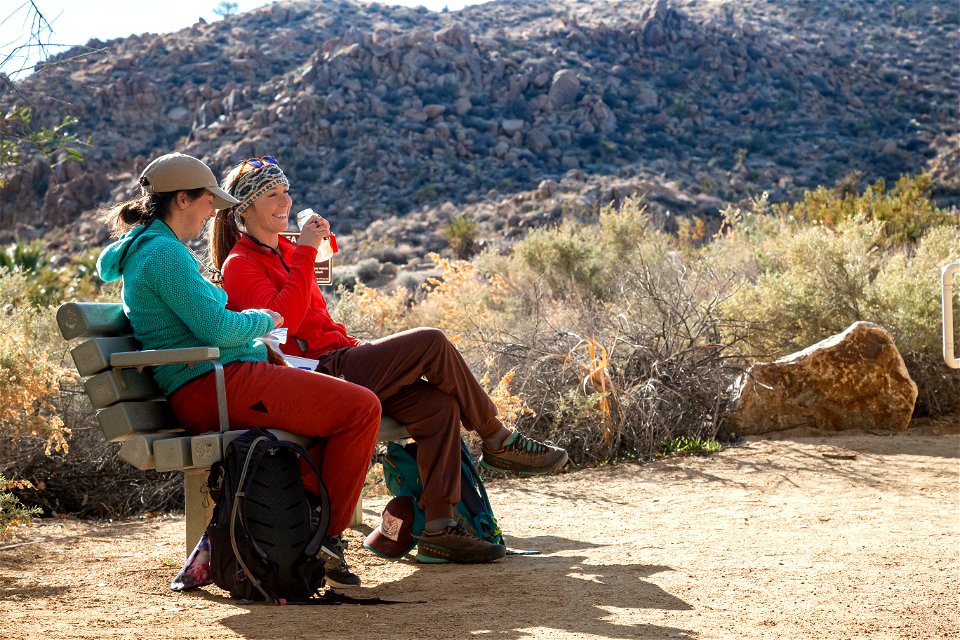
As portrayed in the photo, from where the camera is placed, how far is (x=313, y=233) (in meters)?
4.09

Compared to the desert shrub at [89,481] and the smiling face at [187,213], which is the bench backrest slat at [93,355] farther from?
the desert shrub at [89,481]

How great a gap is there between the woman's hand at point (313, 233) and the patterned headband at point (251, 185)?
0.74 ft

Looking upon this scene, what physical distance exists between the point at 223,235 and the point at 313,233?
1.42ft

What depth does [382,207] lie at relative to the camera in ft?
95.0

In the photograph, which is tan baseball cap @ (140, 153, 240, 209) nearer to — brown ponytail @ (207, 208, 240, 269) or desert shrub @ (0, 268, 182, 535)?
brown ponytail @ (207, 208, 240, 269)

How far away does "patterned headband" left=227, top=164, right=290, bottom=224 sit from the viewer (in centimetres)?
414

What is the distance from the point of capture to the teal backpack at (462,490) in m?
4.08

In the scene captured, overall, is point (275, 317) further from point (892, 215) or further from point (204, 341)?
point (892, 215)

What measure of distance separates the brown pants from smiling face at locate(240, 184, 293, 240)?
1.97ft

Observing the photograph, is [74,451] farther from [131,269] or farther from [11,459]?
[131,269]

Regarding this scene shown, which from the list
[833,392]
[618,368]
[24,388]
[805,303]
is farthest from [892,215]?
[24,388]

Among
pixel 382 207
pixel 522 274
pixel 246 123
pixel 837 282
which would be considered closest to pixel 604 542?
pixel 837 282

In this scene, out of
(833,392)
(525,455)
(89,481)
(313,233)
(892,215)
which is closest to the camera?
(313,233)

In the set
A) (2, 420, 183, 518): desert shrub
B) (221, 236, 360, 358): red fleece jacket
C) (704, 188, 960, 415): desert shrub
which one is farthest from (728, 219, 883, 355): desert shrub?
(221, 236, 360, 358): red fleece jacket
